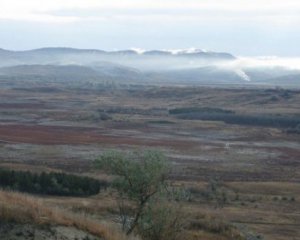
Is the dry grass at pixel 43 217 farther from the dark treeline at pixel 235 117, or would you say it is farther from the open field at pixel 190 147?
the dark treeline at pixel 235 117

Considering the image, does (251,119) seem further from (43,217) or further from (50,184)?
(43,217)

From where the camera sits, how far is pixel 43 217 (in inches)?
714

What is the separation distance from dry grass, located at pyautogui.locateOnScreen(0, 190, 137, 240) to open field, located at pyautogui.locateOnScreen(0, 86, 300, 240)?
10694 mm

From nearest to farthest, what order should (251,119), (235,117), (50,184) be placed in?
(50,184), (251,119), (235,117)

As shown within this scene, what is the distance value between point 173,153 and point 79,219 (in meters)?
58.3

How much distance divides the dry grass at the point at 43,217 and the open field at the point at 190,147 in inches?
421

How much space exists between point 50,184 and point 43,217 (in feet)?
93.6

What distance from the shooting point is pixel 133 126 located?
4328 inches

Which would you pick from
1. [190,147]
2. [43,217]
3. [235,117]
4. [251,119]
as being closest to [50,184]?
[43,217]

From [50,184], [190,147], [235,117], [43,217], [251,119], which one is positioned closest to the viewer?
[43,217]

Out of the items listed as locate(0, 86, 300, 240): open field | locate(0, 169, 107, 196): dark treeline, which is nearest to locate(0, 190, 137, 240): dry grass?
locate(0, 86, 300, 240): open field

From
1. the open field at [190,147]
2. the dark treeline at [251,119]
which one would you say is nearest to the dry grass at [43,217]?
the open field at [190,147]

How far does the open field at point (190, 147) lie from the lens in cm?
4309

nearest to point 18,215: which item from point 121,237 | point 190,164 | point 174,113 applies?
point 121,237
